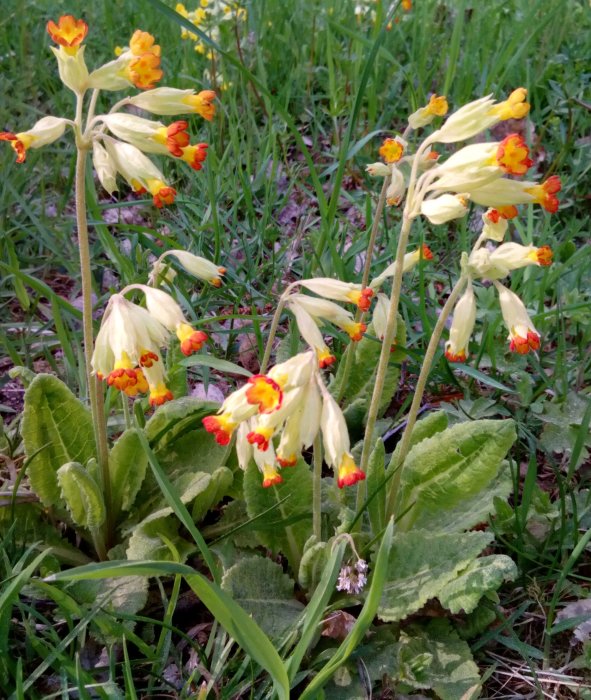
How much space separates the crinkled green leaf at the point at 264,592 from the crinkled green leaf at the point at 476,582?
44cm

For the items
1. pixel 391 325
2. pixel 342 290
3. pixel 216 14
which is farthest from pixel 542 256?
pixel 216 14

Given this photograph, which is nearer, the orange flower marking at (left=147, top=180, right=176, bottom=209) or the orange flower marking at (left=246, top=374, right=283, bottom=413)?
the orange flower marking at (left=246, top=374, right=283, bottom=413)

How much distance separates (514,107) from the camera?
1.76 meters

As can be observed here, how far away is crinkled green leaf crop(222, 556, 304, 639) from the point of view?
6.71 feet

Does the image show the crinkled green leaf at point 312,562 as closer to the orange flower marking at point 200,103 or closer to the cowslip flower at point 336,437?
the cowslip flower at point 336,437

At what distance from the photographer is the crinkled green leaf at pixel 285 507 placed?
217cm

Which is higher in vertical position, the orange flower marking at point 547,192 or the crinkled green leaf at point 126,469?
the orange flower marking at point 547,192

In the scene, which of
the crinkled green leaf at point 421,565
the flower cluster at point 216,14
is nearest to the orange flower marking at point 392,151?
the crinkled green leaf at point 421,565

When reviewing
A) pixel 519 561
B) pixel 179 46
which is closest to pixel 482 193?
pixel 519 561

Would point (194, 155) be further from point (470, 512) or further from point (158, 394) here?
point (470, 512)

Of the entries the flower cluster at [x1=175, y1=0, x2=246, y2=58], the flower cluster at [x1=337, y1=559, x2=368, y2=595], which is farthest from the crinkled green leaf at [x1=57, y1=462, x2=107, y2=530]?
the flower cluster at [x1=175, y1=0, x2=246, y2=58]

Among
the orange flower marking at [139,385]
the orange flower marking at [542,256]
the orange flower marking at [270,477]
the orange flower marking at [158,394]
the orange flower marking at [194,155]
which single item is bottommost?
the orange flower marking at [270,477]

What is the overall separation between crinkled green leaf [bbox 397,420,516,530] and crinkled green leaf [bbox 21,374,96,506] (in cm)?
99

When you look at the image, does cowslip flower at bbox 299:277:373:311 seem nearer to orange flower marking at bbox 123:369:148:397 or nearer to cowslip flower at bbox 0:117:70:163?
orange flower marking at bbox 123:369:148:397
